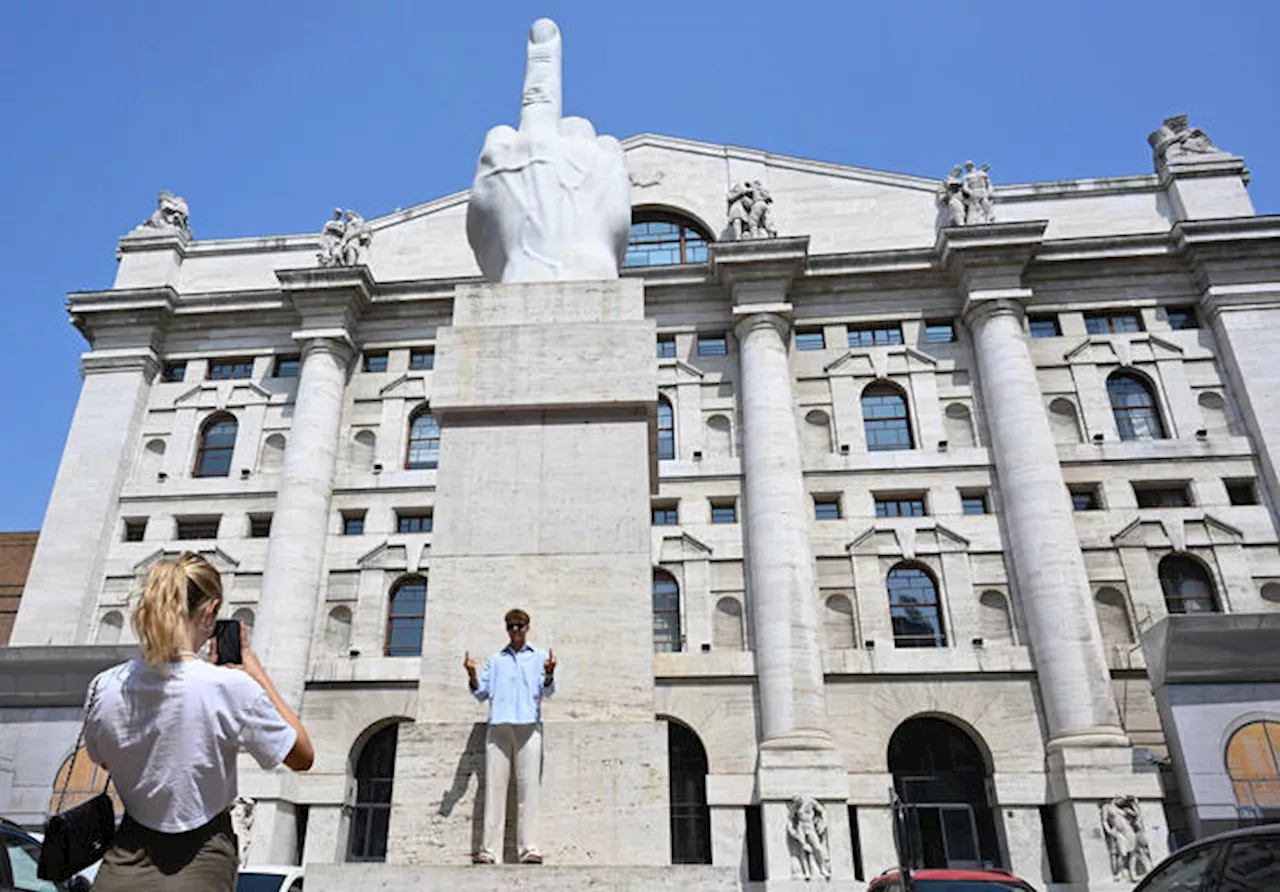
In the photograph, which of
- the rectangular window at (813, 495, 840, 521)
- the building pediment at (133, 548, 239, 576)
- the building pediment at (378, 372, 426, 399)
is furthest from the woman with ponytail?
the building pediment at (378, 372, 426, 399)

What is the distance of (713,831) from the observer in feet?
80.5

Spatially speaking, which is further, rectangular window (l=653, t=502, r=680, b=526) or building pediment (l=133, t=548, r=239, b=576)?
building pediment (l=133, t=548, r=239, b=576)

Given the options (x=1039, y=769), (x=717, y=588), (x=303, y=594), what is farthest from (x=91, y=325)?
(x=1039, y=769)

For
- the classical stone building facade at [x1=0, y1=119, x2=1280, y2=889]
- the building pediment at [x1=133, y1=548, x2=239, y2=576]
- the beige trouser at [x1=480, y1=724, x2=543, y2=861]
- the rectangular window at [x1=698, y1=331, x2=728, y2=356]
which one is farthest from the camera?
the rectangular window at [x1=698, y1=331, x2=728, y2=356]

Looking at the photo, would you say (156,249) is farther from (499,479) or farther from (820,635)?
(499,479)

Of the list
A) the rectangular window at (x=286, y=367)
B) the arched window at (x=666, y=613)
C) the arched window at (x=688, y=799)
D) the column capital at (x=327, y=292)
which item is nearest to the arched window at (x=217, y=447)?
the rectangular window at (x=286, y=367)

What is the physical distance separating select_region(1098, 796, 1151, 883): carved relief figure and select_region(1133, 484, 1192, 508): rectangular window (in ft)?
31.4

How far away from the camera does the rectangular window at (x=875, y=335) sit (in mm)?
31641

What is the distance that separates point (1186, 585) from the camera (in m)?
26.9

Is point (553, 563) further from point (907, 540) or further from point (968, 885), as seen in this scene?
point (907, 540)

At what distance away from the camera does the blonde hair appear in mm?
3123

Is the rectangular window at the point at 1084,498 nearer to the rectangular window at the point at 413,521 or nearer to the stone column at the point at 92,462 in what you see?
the rectangular window at the point at 413,521

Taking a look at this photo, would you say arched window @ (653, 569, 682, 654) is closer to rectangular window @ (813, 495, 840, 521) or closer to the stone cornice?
Answer: rectangular window @ (813, 495, 840, 521)

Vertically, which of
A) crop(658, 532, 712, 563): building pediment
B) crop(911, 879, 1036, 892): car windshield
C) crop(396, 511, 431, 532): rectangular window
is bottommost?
crop(911, 879, 1036, 892): car windshield
